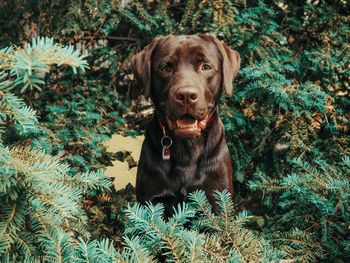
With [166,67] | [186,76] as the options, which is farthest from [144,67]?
[186,76]

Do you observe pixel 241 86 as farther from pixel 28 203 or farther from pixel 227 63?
pixel 28 203

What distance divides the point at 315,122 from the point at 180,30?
1.32 meters

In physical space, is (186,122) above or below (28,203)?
below

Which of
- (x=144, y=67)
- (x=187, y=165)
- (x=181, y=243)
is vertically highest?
(x=181, y=243)

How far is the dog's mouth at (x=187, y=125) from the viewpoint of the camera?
2.75 m

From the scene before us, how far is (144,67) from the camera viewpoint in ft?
10.1

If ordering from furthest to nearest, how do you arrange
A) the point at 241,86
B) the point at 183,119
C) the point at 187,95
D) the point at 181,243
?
the point at 241,86 < the point at 183,119 < the point at 187,95 < the point at 181,243

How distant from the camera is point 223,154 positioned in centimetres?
294

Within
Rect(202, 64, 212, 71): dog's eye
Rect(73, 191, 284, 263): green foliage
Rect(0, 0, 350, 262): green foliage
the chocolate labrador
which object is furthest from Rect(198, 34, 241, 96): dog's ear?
Rect(73, 191, 284, 263): green foliage

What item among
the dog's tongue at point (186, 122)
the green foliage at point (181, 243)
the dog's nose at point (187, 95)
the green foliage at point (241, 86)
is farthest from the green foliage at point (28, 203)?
the green foliage at point (241, 86)

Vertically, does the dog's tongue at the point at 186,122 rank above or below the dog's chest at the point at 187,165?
above

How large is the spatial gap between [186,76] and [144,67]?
383mm

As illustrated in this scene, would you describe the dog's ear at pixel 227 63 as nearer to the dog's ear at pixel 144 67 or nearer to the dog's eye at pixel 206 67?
the dog's eye at pixel 206 67

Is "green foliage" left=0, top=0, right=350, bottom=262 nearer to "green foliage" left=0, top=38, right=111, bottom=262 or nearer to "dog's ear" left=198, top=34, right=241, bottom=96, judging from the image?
"dog's ear" left=198, top=34, right=241, bottom=96
